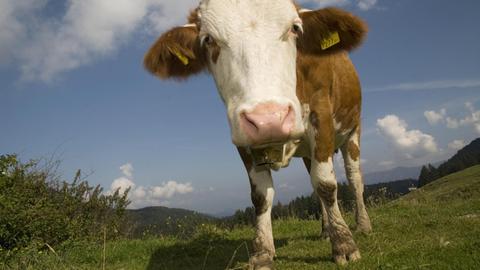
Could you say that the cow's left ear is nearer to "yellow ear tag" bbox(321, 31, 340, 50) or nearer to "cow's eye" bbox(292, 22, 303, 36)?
"yellow ear tag" bbox(321, 31, 340, 50)

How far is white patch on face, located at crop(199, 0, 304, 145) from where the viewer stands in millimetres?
3678

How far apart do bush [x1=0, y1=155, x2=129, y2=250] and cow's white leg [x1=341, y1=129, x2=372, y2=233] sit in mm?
6460

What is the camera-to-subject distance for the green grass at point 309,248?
14.5ft

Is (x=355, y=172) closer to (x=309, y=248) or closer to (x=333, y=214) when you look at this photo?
(x=309, y=248)

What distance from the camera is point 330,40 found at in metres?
5.59

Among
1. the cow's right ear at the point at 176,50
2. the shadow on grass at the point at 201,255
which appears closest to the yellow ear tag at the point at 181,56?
the cow's right ear at the point at 176,50

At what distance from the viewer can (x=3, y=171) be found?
12305 millimetres

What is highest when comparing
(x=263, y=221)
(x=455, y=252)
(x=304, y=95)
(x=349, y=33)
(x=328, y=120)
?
(x=349, y=33)

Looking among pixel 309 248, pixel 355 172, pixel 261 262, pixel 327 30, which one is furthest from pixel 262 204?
pixel 355 172

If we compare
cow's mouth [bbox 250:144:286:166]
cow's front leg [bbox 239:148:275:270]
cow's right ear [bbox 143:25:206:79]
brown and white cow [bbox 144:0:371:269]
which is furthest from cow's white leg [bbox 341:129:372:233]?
cow's right ear [bbox 143:25:206:79]

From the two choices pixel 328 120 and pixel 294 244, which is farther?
pixel 294 244

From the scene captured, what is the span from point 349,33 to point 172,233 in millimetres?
6770

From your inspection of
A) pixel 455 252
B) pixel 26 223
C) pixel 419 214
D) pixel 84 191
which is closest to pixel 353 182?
pixel 419 214

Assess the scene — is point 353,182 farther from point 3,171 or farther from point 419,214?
point 3,171
